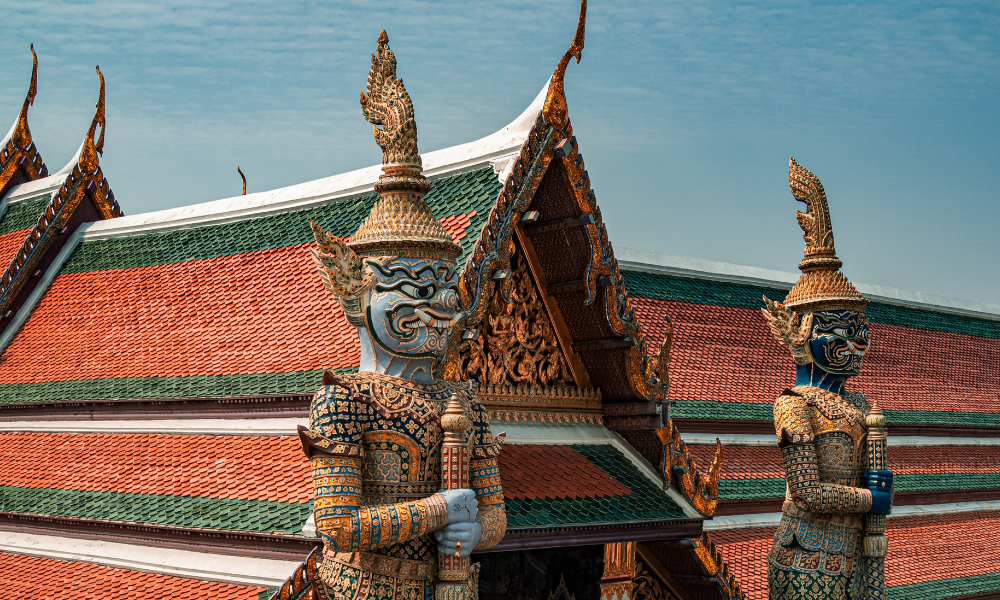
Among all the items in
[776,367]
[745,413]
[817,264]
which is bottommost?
[817,264]

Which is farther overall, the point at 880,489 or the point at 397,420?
the point at 880,489

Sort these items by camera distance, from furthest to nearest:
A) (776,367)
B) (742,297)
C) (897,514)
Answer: (742,297)
(776,367)
(897,514)

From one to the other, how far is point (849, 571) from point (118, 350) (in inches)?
212

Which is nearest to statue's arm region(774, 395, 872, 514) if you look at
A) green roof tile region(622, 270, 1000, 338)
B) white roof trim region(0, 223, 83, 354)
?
green roof tile region(622, 270, 1000, 338)

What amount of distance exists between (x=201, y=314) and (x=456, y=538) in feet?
13.1

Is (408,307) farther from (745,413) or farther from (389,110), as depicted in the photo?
(745,413)

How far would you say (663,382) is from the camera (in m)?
7.62

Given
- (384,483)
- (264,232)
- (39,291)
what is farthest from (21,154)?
(384,483)

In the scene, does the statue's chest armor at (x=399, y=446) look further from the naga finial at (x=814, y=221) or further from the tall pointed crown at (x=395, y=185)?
the naga finial at (x=814, y=221)

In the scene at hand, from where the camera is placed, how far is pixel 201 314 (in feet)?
28.8

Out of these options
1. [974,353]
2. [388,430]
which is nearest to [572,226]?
[388,430]

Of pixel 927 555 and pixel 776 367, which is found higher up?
pixel 776 367

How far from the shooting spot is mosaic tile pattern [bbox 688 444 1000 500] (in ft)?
38.0

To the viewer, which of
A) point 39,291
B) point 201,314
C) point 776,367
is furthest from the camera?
point 776,367
